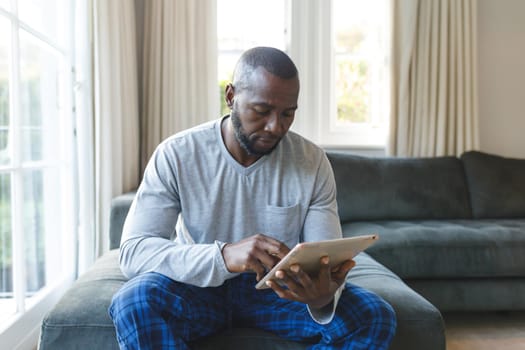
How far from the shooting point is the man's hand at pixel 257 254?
1038 mm

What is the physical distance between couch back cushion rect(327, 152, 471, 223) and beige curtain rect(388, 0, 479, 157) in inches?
13.7

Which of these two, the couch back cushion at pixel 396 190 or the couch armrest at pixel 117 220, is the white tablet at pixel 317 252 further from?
the couch back cushion at pixel 396 190

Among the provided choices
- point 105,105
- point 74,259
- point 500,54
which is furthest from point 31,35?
point 500,54

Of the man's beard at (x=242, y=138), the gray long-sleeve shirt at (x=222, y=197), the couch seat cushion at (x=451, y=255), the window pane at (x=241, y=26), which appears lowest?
the couch seat cushion at (x=451, y=255)

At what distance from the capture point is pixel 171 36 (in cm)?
298

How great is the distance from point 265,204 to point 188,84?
1.87 meters

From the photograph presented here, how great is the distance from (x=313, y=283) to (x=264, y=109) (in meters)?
0.45

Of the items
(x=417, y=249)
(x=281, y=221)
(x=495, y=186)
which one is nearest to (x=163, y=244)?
(x=281, y=221)

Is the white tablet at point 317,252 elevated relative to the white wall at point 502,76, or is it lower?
lower

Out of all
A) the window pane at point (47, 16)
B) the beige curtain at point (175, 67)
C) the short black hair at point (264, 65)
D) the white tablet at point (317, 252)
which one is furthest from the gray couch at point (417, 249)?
the beige curtain at point (175, 67)

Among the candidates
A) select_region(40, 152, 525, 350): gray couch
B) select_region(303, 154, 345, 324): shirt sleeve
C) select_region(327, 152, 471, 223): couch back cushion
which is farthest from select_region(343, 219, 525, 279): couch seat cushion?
select_region(303, 154, 345, 324): shirt sleeve

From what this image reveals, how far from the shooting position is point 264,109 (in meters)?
1.24

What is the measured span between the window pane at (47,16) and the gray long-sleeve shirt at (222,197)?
101 centimetres

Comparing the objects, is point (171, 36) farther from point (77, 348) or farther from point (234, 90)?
point (77, 348)
